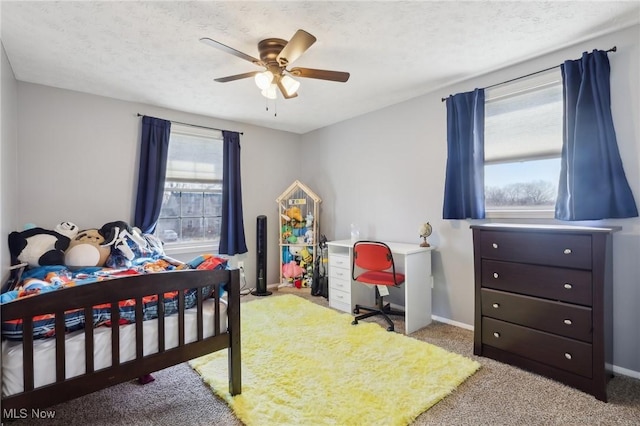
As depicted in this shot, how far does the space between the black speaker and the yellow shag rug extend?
43.2 inches

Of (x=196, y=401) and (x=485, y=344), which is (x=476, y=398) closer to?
(x=485, y=344)

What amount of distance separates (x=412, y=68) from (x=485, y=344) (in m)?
2.34

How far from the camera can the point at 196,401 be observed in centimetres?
185

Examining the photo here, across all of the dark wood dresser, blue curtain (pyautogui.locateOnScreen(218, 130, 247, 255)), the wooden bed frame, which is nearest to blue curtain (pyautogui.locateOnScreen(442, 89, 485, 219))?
the dark wood dresser

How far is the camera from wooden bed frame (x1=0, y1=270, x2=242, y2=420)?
4.33ft

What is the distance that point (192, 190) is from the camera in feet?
13.0

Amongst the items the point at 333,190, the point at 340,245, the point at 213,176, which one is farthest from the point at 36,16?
the point at 333,190

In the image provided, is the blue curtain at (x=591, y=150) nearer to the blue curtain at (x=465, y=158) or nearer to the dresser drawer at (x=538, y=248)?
the dresser drawer at (x=538, y=248)

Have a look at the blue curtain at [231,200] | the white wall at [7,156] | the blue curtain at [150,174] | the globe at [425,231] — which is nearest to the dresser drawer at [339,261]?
the globe at [425,231]

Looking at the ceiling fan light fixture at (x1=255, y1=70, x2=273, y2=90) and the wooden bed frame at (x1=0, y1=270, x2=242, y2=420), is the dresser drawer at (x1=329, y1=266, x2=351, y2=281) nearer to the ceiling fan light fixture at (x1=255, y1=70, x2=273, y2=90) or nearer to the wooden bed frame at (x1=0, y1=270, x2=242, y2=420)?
the wooden bed frame at (x1=0, y1=270, x2=242, y2=420)

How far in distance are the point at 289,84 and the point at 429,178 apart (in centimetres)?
178

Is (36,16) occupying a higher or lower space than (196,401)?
higher

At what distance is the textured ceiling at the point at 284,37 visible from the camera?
1.85 meters

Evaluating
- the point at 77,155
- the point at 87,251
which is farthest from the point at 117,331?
the point at 77,155
